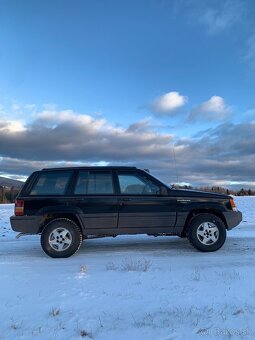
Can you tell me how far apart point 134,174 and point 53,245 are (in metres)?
2.20

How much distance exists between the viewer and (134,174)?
864cm

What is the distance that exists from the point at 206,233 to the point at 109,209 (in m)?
2.06

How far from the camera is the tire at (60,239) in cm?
810

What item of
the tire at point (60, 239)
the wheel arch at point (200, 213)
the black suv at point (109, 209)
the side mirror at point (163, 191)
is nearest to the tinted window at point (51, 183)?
the black suv at point (109, 209)

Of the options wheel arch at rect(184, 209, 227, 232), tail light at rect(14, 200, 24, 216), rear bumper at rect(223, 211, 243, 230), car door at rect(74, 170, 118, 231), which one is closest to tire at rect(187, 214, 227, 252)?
wheel arch at rect(184, 209, 227, 232)

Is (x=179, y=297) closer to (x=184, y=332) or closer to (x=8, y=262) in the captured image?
(x=184, y=332)

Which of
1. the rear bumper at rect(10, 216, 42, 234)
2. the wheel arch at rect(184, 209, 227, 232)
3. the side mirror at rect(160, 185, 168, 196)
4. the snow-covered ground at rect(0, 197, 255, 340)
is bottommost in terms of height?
the snow-covered ground at rect(0, 197, 255, 340)

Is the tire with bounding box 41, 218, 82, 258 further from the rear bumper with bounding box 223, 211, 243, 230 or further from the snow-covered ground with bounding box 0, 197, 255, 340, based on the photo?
the rear bumper with bounding box 223, 211, 243, 230

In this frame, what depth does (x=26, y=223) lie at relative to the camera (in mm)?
8188

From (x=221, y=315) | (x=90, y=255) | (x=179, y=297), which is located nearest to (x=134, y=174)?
(x=90, y=255)

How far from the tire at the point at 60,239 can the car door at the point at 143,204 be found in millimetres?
954

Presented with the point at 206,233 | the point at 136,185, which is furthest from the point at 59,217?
the point at 206,233

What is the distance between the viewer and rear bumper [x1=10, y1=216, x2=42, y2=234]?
8180mm

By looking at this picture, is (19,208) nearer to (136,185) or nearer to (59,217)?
(59,217)
